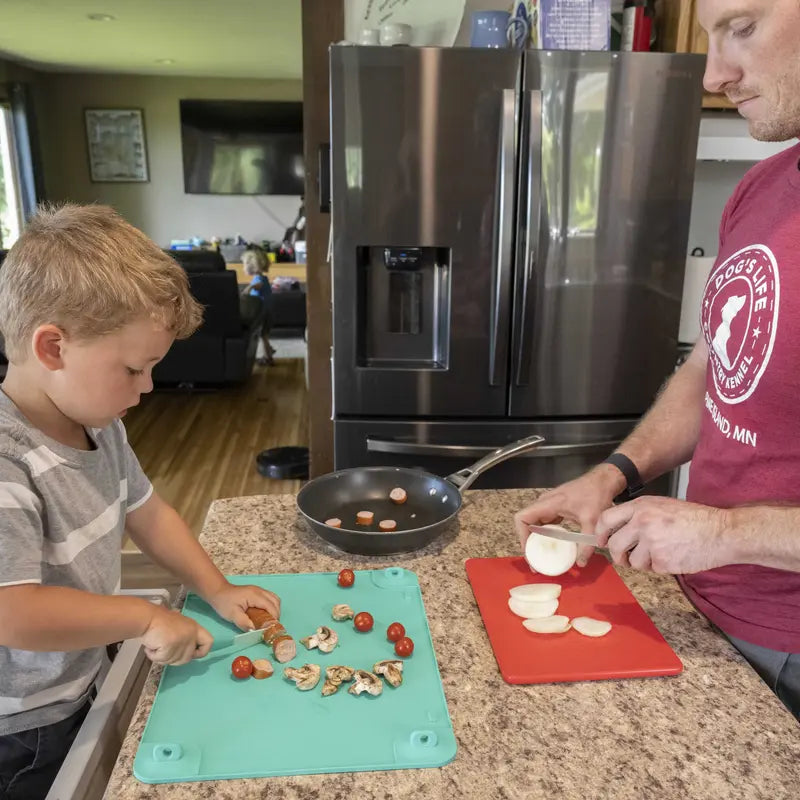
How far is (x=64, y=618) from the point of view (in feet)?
2.68

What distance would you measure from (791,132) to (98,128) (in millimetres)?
8778

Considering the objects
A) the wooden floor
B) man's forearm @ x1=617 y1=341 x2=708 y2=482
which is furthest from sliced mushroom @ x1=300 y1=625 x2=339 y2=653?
the wooden floor

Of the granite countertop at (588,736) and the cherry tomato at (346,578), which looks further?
the cherry tomato at (346,578)

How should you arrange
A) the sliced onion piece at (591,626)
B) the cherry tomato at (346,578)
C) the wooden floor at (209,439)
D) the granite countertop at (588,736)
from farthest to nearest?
the wooden floor at (209,439)
the cherry tomato at (346,578)
the sliced onion piece at (591,626)
the granite countertop at (588,736)

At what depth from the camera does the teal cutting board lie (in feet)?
2.33

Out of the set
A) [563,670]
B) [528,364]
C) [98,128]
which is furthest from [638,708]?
[98,128]

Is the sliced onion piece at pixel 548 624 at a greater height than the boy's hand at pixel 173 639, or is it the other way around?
the boy's hand at pixel 173 639

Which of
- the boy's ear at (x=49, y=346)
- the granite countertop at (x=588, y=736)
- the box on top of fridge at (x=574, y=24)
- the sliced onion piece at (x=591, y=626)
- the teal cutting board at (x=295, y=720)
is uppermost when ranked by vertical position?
the box on top of fridge at (x=574, y=24)

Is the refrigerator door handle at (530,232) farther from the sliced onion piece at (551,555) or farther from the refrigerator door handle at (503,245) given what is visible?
the sliced onion piece at (551,555)

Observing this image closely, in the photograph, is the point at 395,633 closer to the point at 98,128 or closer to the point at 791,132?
the point at 791,132

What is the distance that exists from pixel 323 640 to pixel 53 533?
36 centimetres

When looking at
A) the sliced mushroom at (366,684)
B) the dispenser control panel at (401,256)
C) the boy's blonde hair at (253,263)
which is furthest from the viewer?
the boy's blonde hair at (253,263)

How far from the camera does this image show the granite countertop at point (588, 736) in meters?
0.69

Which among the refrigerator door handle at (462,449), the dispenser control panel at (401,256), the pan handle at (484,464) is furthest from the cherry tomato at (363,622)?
the dispenser control panel at (401,256)
